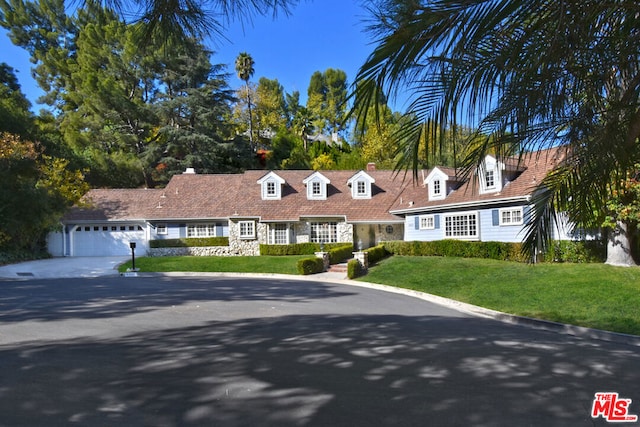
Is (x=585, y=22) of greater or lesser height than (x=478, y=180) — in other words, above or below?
above

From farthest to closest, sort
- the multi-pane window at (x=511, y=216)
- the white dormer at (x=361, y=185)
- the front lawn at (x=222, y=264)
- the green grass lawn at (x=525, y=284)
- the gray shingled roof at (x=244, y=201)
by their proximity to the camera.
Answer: the white dormer at (x=361, y=185) < the gray shingled roof at (x=244, y=201) < the front lawn at (x=222, y=264) < the multi-pane window at (x=511, y=216) < the green grass lawn at (x=525, y=284)

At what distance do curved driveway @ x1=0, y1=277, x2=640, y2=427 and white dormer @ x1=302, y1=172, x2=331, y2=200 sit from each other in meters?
19.2

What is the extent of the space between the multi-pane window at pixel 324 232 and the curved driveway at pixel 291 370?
56.9 feet

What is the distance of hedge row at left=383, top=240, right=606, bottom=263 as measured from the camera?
54.3 feet

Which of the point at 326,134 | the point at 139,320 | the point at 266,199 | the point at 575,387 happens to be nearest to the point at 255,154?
the point at 326,134

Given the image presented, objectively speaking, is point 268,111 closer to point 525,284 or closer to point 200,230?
point 200,230

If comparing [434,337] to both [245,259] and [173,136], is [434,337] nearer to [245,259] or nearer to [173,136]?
[245,259]

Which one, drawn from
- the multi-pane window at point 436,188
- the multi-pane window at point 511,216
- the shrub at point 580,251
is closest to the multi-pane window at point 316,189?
the multi-pane window at point 436,188

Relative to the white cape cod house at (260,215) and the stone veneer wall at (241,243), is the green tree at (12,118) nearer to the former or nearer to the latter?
the white cape cod house at (260,215)

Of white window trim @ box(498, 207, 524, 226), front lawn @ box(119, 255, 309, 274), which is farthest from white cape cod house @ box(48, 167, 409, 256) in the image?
white window trim @ box(498, 207, 524, 226)

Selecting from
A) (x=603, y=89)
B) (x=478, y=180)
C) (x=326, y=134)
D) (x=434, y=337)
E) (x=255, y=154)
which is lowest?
(x=434, y=337)

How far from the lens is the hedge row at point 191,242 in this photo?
91.0ft

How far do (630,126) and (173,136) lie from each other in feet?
136

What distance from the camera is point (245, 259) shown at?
24875 millimetres
